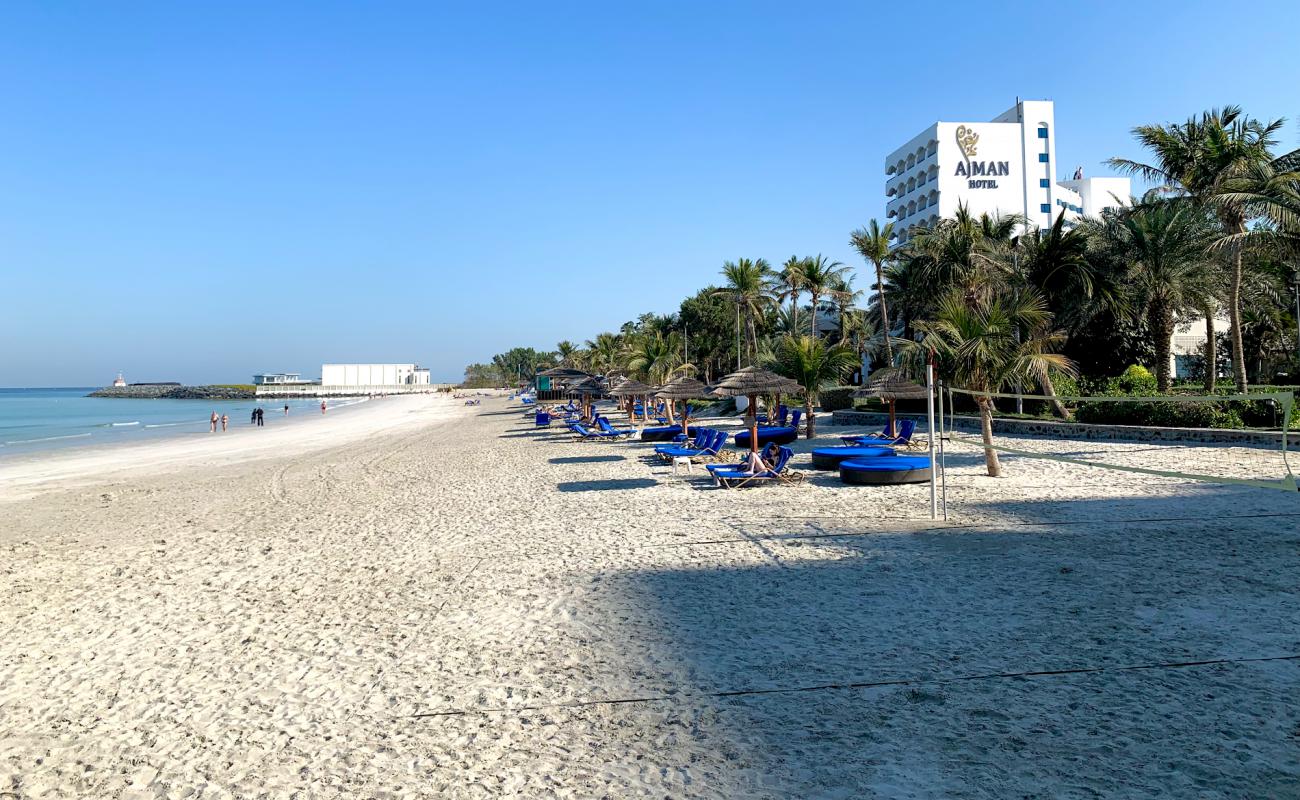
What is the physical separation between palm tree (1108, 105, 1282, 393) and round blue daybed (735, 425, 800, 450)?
1016cm

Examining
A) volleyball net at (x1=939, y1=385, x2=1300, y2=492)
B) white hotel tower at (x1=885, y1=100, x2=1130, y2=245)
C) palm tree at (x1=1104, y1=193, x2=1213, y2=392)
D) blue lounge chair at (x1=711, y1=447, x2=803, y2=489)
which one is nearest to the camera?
volleyball net at (x1=939, y1=385, x2=1300, y2=492)

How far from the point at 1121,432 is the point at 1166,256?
533 cm

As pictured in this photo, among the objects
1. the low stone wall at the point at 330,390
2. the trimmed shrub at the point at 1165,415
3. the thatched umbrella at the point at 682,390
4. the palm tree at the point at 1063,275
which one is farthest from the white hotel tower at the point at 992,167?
the low stone wall at the point at 330,390

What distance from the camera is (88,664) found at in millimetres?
5742

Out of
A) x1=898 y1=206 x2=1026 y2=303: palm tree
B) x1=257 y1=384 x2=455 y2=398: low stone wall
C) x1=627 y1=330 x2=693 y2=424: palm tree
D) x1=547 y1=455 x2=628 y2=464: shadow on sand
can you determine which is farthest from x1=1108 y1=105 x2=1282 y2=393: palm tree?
x1=257 y1=384 x2=455 y2=398: low stone wall

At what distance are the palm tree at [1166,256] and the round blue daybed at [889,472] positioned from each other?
1130cm

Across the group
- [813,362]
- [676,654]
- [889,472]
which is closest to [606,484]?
[889,472]

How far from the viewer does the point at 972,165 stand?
198 ft

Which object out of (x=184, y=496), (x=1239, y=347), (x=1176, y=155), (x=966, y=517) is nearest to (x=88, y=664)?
(x=966, y=517)

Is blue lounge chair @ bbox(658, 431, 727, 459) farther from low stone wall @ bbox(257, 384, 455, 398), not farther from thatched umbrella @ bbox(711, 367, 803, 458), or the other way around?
low stone wall @ bbox(257, 384, 455, 398)

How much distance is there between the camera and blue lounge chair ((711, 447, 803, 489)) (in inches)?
525

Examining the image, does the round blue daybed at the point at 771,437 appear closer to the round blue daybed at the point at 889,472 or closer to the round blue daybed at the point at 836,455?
the round blue daybed at the point at 836,455

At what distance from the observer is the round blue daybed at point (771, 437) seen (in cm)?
1944

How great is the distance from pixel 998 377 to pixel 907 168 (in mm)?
59115
